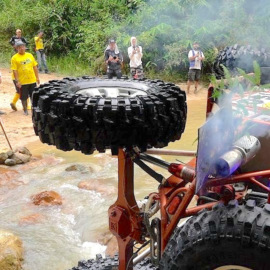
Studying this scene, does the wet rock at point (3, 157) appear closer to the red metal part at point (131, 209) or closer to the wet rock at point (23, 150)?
the wet rock at point (23, 150)

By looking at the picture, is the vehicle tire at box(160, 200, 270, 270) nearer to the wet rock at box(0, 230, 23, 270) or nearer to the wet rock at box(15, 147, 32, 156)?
the wet rock at box(0, 230, 23, 270)

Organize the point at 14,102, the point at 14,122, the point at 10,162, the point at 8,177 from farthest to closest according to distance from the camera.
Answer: the point at 14,102 < the point at 14,122 < the point at 10,162 < the point at 8,177

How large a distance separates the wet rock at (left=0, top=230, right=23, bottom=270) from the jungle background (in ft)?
35.1

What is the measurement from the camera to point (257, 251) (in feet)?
5.98

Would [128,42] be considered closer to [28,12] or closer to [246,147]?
[28,12]

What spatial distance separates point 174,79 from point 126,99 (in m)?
13.8

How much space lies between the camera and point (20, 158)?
8055 millimetres

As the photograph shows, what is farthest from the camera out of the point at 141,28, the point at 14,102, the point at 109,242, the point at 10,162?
the point at 141,28

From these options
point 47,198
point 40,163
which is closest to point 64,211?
point 47,198

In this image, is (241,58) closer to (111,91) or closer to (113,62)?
(111,91)

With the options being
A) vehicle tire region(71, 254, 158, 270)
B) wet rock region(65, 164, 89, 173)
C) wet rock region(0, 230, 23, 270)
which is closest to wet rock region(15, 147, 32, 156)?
wet rock region(65, 164, 89, 173)

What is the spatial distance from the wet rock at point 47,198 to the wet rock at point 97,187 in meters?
0.50

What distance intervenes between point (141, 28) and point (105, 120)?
15.7 metres

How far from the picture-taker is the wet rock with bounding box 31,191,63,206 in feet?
20.7
